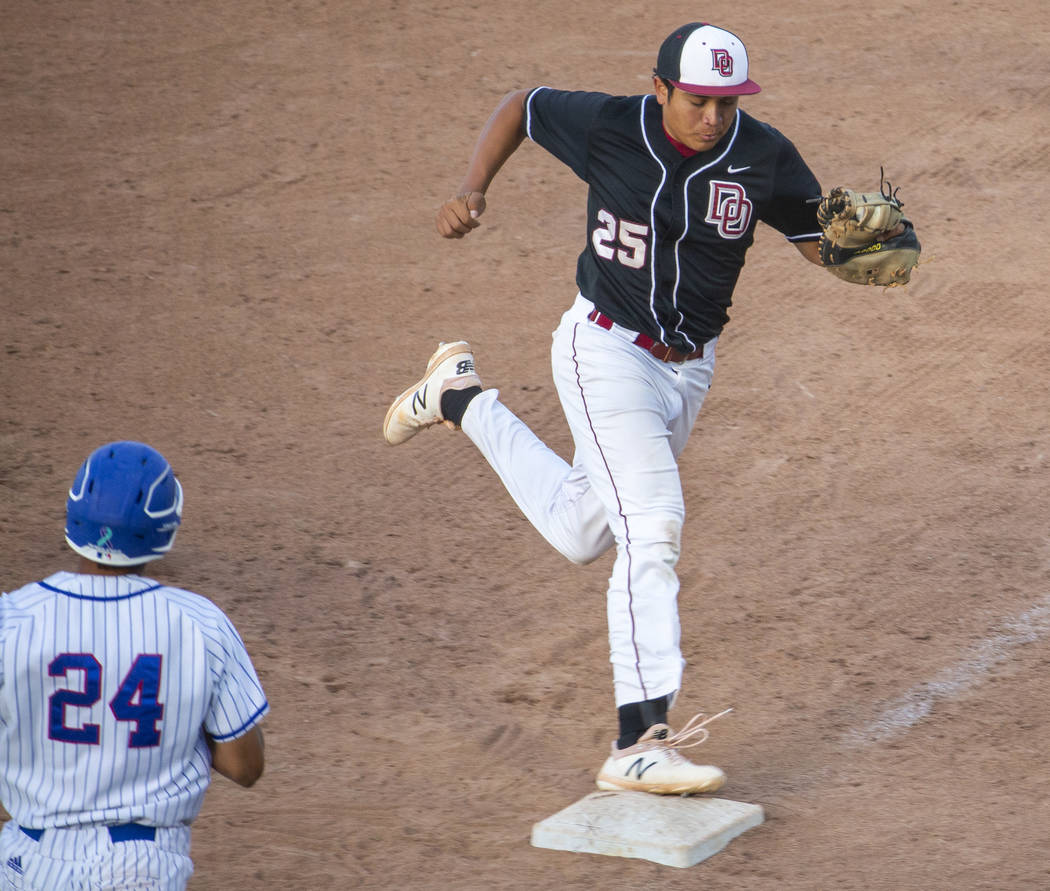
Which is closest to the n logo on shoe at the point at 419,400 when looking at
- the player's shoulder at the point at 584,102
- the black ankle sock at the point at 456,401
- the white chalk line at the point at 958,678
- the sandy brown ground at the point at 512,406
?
the black ankle sock at the point at 456,401

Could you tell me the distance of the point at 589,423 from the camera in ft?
13.8

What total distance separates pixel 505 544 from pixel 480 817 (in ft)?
6.05

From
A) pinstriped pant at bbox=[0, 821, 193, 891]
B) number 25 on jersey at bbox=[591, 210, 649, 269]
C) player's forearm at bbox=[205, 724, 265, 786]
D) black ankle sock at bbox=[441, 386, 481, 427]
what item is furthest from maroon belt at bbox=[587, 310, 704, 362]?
pinstriped pant at bbox=[0, 821, 193, 891]

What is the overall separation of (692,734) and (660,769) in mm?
213

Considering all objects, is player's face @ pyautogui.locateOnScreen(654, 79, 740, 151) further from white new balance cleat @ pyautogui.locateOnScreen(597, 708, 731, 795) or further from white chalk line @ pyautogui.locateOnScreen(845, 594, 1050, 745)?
white chalk line @ pyautogui.locateOnScreen(845, 594, 1050, 745)

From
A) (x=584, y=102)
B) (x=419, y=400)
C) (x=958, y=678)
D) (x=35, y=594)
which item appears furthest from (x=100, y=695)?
(x=958, y=678)

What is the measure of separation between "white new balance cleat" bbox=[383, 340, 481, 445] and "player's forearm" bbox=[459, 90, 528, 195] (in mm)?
767

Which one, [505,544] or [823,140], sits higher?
[823,140]

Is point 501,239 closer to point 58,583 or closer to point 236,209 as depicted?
point 236,209

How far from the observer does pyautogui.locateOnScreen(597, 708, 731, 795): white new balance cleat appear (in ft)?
13.1

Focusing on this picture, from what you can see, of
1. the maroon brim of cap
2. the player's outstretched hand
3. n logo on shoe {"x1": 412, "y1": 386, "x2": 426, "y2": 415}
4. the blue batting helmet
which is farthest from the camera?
n logo on shoe {"x1": 412, "y1": 386, "x2": 426, "y2": 415}

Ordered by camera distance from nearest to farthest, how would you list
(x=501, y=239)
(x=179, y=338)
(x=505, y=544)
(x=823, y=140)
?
1. (x=505, y=544)
2. (x=179, y=338)
3. (x=501, y=239)
4. (x=823, y=140)

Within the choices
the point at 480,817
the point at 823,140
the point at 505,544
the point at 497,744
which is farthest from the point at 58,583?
the point at 823,140

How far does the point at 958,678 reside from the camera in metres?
4.82
